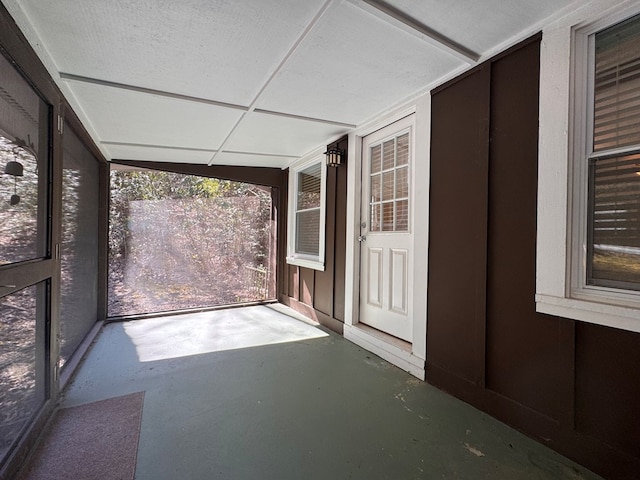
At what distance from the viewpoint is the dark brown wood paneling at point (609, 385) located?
1.32 meters

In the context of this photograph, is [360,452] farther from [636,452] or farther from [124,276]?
[124,276]

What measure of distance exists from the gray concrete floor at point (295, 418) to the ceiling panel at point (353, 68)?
7.37ft

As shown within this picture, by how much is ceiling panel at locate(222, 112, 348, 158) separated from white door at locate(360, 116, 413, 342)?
0.55m

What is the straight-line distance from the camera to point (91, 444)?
1570 mm

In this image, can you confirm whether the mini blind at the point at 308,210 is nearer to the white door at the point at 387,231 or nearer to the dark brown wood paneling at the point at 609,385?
the white door at the point at 387,231

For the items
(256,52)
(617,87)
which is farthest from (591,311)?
(256,52)

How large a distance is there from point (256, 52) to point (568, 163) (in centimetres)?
184

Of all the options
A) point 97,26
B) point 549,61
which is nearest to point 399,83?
point 549,61

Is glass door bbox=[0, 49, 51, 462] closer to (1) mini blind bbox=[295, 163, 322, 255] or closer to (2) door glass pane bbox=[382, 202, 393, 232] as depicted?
(2) door glass pane bbox=[382, 202, 393, 232]

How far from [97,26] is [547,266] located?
8.83 ft

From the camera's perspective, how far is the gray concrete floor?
1434 millimetres

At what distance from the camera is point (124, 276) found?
4352mm

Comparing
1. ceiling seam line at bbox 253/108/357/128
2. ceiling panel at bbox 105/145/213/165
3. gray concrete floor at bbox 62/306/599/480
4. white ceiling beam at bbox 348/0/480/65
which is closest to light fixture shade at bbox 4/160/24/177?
gray concrete floor at bbox 62/306/599/480

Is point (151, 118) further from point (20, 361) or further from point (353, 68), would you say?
point (20, 361)
